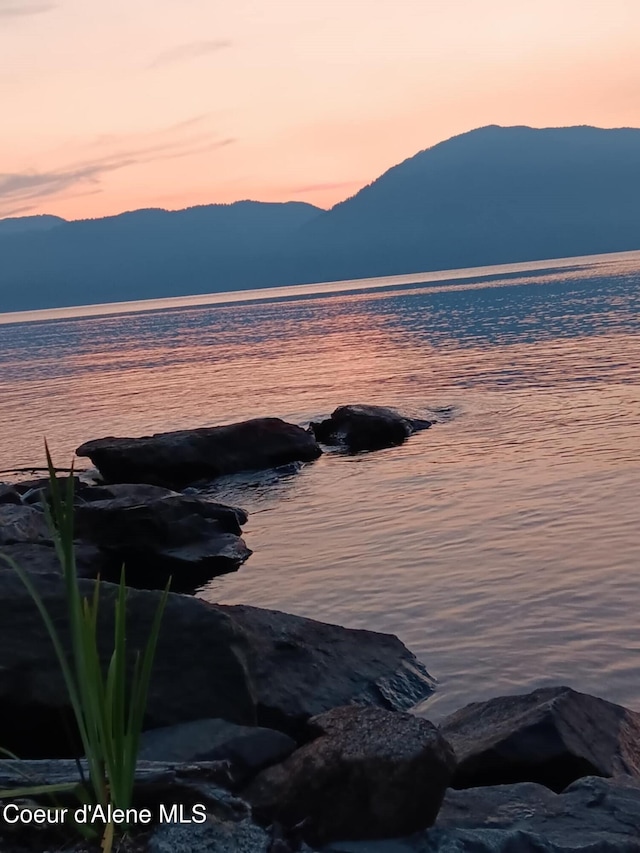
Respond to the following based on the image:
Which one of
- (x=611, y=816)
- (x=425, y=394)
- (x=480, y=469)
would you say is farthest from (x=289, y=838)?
(x=425, y=394)

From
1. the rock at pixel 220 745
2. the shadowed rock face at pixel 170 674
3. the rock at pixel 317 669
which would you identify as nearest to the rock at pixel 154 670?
the shadowed rock face at pixel 170 674

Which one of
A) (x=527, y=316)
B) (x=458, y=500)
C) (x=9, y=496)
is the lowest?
(x=458, y=500)

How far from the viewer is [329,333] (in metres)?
75.6

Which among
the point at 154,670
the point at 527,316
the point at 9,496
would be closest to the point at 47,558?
the point at 154,670

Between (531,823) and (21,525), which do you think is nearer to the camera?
(531,823)

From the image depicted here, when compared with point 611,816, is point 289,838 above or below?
above

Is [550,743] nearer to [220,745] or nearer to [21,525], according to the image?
[220,745]

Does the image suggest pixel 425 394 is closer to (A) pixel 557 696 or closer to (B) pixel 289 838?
(A) pixel 557 696

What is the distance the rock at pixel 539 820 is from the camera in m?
5.32

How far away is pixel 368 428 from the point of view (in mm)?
24250

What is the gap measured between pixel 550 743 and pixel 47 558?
20.9ft

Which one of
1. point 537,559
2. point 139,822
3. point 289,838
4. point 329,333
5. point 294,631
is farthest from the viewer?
point 329,333

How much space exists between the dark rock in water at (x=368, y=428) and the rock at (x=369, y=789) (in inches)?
725

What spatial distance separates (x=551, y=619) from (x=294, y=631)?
306 cm
